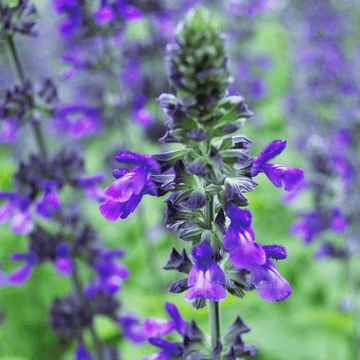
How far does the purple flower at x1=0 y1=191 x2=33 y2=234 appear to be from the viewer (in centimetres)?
251

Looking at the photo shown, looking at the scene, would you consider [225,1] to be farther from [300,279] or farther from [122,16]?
[300,279]

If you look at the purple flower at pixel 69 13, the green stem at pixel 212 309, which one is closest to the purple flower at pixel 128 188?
the green stem at pixel 212 309

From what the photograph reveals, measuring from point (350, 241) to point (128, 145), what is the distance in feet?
7.73

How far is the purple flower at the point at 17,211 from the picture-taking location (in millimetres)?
2506

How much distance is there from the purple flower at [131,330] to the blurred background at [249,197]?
1.56 ft

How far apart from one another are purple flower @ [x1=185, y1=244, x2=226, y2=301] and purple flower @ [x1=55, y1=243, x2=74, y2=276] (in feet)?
5.08

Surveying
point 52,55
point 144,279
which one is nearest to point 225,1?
point 52,55

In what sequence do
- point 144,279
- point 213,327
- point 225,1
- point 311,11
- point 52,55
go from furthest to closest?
point 52,55, point 225,1, point 311,11, point 144,279, point 213,327

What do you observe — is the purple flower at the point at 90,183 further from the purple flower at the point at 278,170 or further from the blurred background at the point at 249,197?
the purple flower at the point at 278,170

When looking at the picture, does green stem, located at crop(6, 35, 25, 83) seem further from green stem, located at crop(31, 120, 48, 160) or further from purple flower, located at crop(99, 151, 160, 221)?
purple flower, located at crop(99, 151, 160, 221)

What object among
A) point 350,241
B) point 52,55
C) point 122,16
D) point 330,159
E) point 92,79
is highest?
point 52,55

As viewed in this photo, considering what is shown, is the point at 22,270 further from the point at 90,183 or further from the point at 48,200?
the point at 90,183

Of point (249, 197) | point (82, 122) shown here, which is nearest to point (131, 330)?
point (82, 122)

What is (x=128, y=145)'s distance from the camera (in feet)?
13.0
